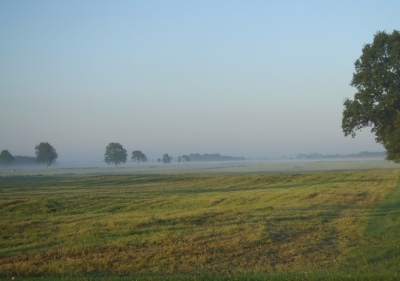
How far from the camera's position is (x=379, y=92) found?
3147cm

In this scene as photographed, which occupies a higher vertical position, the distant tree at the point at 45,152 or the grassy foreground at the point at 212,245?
the distant tree at the point at 45,152

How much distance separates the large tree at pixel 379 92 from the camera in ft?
100

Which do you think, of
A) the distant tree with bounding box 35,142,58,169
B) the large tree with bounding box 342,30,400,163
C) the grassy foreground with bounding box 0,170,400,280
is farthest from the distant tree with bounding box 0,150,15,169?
the large tree with bounding box 342,30,400,163

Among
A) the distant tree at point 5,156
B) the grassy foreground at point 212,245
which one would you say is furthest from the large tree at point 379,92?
the distant tree at point 5,156

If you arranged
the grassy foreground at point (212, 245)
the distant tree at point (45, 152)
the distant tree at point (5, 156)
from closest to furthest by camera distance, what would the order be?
the grassy foreground at point (212, 245)
the distant tree at point (45, 152)
the distant tree at point (5, 156)

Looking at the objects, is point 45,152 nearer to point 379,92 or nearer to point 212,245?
point 379,92

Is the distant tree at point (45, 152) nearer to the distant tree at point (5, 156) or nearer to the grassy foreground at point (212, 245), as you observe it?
the distant tree at point (5, 156)

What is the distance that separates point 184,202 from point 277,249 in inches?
670

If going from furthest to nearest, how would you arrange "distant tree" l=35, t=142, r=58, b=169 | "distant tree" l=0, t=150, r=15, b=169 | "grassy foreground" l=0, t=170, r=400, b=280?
"distant tree" l=0, t=150, r=15, b=169
"distant tree" l=35, t=142, r=58, b=169
"grassy foreground" l=0, t=170, r=400, b=280

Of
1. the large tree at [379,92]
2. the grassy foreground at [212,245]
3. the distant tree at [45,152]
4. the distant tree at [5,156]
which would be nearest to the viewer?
the grassy foreground at [212,245]

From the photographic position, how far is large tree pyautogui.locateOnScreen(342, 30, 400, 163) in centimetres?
3053

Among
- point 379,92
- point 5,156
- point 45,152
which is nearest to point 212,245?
point 379,92

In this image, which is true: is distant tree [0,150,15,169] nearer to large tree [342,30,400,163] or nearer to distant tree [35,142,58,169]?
distant tree [35,142,58,169]

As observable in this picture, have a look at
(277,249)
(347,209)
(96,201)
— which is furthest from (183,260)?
(96,201)
